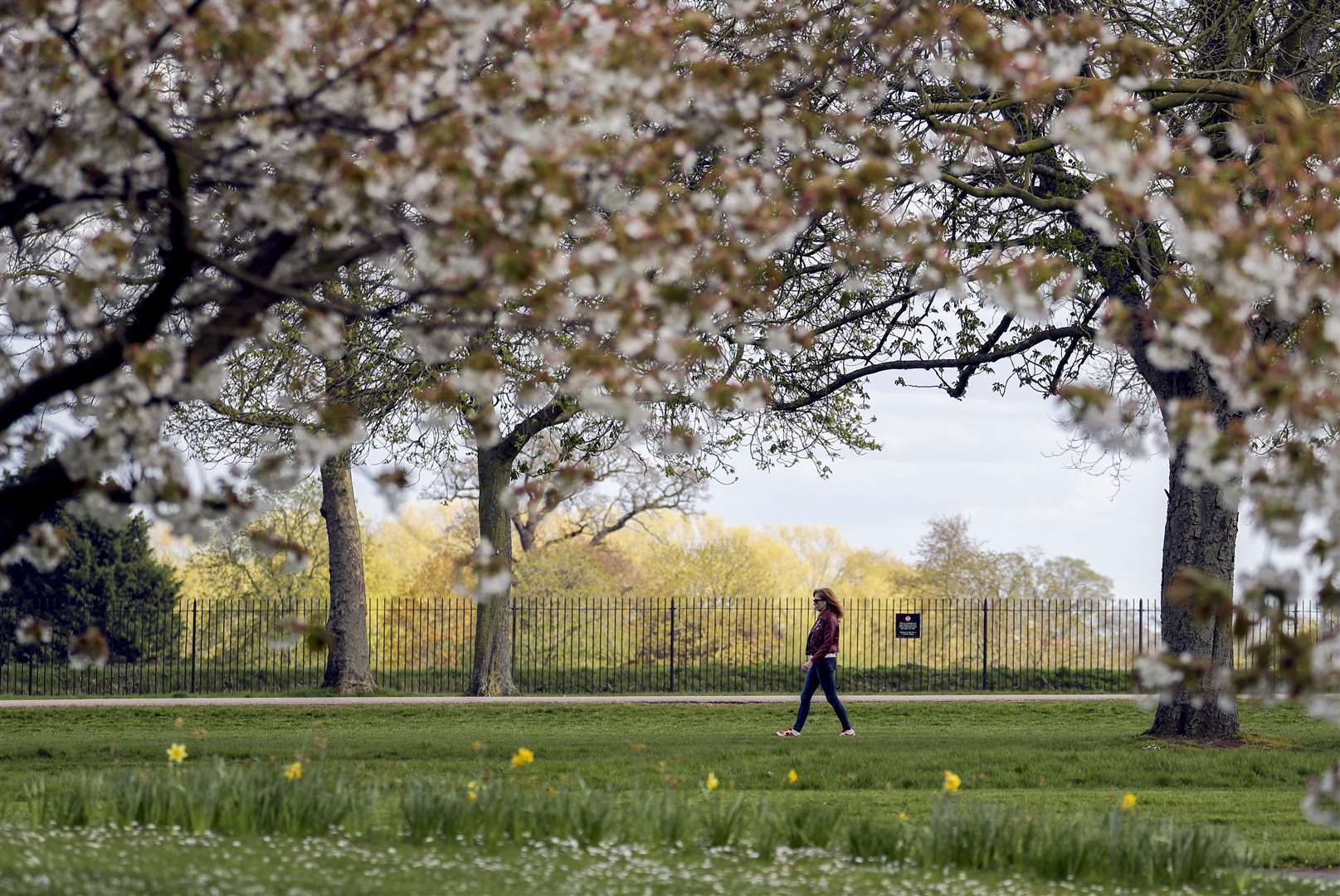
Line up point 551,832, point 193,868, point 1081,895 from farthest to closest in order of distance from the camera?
point 551,832
point 1081,895
point 193,868

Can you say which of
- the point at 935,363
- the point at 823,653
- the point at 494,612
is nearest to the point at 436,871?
the point at 823,653

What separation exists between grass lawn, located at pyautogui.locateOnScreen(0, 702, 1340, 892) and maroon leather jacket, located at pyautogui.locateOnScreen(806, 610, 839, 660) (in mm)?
1001

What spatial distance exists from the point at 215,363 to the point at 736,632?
32.4m

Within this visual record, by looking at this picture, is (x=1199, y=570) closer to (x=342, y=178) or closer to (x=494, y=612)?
(x=494, y=612)

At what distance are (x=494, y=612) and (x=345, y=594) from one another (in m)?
2.86

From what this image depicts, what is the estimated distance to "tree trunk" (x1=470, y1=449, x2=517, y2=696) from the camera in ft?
80.9

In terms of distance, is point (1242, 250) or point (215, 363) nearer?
point (1242, 250)

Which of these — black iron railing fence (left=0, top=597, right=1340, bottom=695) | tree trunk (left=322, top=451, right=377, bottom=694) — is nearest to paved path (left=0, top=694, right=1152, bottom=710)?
tree trunk (left=322, top=451, right=377, bottom=694)

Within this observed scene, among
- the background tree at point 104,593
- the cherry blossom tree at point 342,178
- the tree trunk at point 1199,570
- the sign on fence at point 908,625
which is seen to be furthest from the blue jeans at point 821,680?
the background tree at point 104,593

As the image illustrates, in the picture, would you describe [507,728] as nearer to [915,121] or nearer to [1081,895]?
[915,121]

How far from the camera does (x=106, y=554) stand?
3878cm

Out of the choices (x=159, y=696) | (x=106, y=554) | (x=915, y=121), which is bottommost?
(x=159, y=696)

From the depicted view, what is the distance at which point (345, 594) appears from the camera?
26172 millimetres

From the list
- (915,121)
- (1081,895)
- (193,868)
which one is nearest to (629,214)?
(193,868)
